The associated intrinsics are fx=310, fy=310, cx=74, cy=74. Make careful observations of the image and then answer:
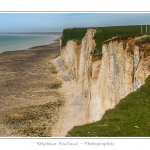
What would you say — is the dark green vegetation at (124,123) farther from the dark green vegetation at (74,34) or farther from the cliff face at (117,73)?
the dark green vegetation at (74,34)

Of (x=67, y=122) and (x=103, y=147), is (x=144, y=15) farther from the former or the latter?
(x=67, y=122)

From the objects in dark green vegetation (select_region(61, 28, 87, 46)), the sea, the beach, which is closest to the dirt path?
the beach

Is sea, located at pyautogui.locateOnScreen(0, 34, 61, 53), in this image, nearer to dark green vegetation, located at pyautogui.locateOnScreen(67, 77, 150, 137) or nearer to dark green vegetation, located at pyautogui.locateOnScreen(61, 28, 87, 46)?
dark green vegetation, located at pyautogui.locateOnScreen(61, 28, 87, 46)

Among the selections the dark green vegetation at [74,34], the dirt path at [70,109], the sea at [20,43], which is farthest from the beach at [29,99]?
the sea at [20,43]

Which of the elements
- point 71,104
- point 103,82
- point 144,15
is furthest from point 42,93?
point 144,15

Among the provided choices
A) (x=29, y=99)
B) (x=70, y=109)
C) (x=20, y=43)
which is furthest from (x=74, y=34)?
(x=20, y=43)

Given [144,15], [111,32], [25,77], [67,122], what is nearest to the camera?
[144,15]

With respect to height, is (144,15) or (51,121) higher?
(144,15)
